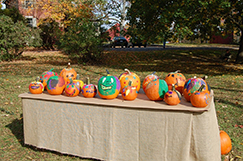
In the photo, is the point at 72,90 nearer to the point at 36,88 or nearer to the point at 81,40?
the point at 36,88

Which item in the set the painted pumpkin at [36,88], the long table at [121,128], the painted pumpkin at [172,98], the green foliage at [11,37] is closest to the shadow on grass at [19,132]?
the long table at [121,128]

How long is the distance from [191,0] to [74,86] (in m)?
7.60

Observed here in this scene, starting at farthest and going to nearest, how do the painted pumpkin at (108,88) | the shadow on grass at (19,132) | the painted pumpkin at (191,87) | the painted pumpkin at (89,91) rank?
the shadow on grass at (19,132) < the painted pumpkin at (89,91) < the painted pumpkin at (108,88) < the painted pumpkin at (191,87)

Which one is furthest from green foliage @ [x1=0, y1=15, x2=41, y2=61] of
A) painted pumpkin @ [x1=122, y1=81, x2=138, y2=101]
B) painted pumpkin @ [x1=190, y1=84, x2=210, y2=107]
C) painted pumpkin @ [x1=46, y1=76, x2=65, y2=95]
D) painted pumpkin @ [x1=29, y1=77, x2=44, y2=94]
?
painted pumpkin @ [x1=190, y1=84, x2=210, y2=107]

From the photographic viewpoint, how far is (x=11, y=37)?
43.1ft

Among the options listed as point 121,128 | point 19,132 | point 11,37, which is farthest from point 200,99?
point 11,37

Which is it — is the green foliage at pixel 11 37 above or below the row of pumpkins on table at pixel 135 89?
above

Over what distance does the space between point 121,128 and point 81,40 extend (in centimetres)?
1017

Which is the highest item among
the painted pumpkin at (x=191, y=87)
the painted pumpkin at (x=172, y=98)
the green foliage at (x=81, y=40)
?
the green foliage at (x=81, y=40)

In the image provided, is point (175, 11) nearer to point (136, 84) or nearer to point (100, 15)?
point (136, 84)

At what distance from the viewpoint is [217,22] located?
11.7 m

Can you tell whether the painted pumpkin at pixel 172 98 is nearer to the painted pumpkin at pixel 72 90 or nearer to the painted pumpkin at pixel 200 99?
the painted pumpkin at pixel 200 99

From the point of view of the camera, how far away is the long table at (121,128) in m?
2.73

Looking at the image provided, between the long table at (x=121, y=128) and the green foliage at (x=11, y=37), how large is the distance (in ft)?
37.3
